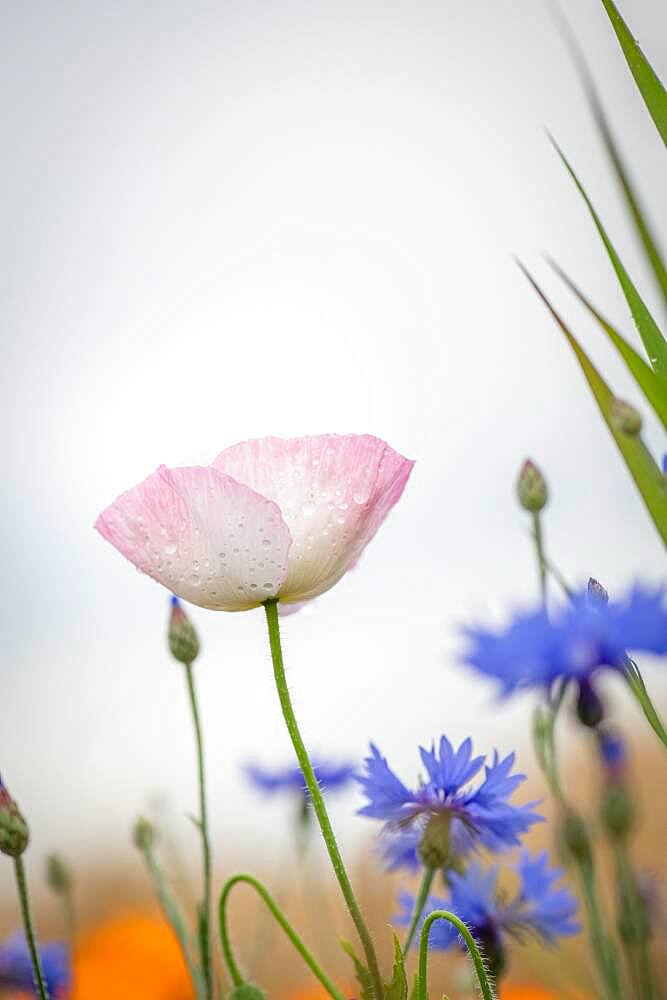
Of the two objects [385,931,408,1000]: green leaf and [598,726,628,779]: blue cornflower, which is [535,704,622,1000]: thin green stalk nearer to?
[598,726,628,779]: blue cornflower

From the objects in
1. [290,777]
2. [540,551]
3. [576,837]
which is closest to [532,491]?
[540,551]

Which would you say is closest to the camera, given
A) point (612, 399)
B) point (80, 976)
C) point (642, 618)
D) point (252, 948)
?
point (642, 618)

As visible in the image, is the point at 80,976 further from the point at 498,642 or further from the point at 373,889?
the point at 498,642

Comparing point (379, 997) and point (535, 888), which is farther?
point (535, 888)

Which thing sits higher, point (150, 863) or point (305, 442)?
point (305, 442)

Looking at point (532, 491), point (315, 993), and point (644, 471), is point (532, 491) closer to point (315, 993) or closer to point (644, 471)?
point (644, 471)

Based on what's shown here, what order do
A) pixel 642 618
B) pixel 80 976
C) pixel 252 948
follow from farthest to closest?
pixel 252 948, pixel 80 976, pixel 642 618

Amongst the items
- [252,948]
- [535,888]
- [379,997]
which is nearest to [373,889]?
[252,948]
